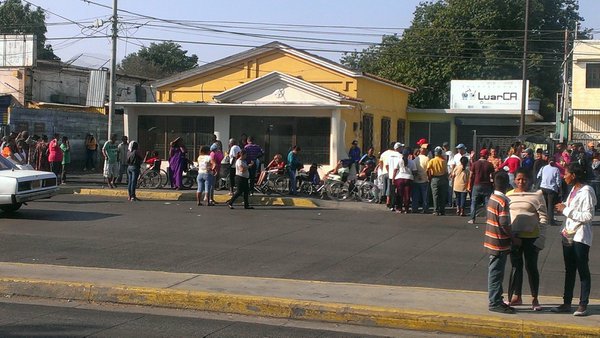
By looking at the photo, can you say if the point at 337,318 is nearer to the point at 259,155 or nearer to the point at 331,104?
the point at 259,155

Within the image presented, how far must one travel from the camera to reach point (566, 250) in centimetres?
853

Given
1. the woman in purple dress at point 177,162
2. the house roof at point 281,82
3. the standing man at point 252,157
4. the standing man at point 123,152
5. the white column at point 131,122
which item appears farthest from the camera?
the white column at point 131,122

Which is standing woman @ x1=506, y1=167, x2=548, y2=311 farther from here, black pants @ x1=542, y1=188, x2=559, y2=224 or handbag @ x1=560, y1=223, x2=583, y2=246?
black pants @ x1=542, y1=188, x2=559, y2=224

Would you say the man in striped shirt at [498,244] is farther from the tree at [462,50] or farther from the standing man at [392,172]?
the tree at [462,50]

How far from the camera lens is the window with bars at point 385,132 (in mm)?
32844

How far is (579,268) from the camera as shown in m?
8.41

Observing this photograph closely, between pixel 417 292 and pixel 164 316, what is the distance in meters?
3.14

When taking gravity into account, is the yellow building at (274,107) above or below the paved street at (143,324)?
above

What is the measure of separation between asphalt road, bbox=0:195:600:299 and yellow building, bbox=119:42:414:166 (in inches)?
294

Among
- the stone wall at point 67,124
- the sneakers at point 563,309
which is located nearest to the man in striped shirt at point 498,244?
the sneakers at point 563,309

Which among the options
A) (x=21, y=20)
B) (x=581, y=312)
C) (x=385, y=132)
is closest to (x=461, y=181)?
(x=581, y=312)

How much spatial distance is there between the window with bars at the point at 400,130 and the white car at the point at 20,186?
67.6 ft

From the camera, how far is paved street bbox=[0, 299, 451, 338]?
769cm

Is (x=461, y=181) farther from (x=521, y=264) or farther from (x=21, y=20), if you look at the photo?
(x=21, y=20)
